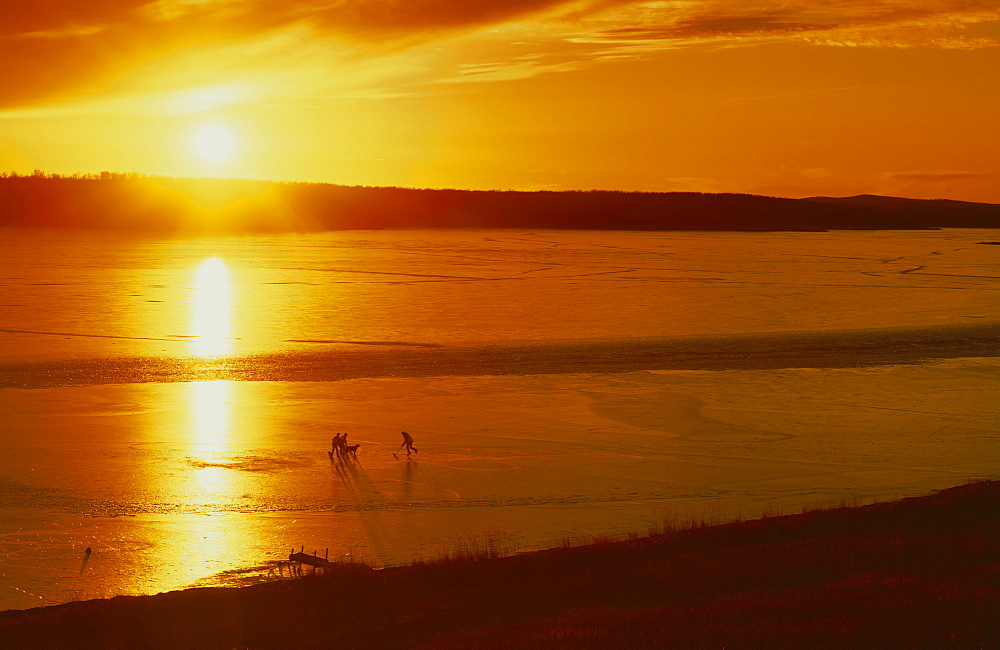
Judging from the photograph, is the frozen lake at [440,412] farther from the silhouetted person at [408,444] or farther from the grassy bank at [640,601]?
the grassy bank at [640,601]

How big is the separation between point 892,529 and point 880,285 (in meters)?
20.5

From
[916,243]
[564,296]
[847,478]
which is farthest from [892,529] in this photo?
[916,243]

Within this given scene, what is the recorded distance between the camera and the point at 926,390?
13398mm

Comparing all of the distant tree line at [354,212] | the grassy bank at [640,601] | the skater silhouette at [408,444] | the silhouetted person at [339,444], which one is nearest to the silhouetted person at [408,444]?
the skater silhouette at [408,444]

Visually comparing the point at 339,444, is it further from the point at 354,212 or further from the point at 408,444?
the point at 354,212

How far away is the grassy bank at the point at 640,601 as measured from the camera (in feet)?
17.8

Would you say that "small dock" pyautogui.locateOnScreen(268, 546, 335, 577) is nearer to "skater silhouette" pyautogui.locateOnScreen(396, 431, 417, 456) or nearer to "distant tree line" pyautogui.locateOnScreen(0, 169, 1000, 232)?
"skater silhouette" pyautogui.locateOnScreen(396, 431, 417, 456)

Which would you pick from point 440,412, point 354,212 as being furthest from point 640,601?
point 354,212

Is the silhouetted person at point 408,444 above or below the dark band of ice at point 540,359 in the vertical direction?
below

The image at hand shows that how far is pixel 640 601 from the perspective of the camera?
646 cm

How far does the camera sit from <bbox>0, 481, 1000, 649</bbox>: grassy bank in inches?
214

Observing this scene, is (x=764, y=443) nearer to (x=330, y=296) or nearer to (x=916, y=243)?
(x=330, y=296)

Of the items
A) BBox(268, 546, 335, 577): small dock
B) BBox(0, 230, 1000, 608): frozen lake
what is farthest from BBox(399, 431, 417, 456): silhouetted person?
BBox(268, 546, 335, 577): small dock

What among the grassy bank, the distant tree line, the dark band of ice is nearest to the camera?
the grassy bank
